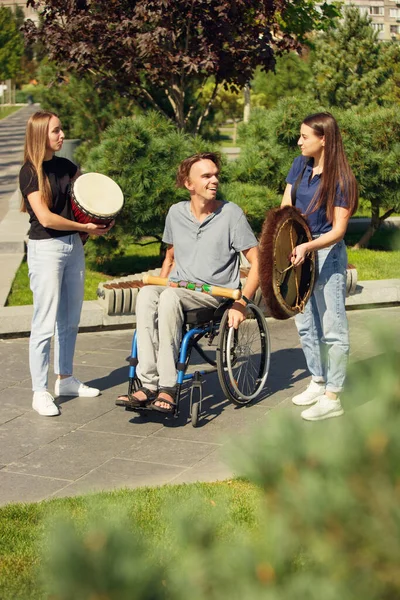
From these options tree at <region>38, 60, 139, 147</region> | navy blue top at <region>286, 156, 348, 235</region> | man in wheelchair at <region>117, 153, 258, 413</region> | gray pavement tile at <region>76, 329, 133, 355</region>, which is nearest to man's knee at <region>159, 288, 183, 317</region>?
man in wheelchair at <region>117, 153, 258, 413</region>

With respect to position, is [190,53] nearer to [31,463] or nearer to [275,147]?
[275,147]

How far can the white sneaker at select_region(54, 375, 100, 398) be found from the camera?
6.48m

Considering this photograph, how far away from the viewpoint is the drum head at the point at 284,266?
17.5 feet

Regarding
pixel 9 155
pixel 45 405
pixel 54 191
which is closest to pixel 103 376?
pixel 45 405

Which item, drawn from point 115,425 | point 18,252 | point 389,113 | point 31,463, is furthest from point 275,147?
point 31,463

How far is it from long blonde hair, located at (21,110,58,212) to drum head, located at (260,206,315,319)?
4.71ft

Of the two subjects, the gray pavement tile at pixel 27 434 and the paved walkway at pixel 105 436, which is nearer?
the paved walkway at pixel 105 436

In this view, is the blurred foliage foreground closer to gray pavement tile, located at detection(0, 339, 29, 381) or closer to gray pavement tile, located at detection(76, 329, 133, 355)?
gray pavement tile, located at detection(0, 339, 29, 381)

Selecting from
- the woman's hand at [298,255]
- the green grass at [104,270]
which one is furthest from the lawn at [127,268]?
the woman's hand at [298,255]

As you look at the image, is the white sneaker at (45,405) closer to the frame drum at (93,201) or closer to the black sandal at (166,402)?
the black sandal at (166,402)

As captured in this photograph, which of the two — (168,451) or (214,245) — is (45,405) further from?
(214,245)

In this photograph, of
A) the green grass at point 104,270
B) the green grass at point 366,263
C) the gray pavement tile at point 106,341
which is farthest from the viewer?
the green grass at point 366,263

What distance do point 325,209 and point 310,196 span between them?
0.12 meters

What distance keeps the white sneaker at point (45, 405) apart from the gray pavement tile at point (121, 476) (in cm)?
90
